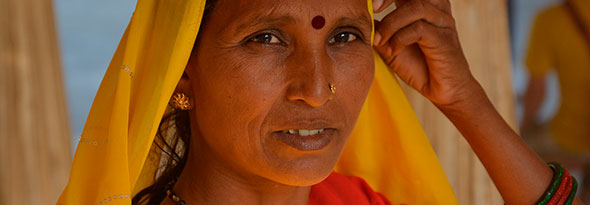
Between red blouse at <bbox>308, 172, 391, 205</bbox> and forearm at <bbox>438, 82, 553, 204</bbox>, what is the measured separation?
1.13ft

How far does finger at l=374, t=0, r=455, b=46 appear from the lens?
2379 millimetres

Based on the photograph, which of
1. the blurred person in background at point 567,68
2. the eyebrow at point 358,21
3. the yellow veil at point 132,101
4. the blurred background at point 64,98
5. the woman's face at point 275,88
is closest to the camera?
the yellow veil at point 132,101

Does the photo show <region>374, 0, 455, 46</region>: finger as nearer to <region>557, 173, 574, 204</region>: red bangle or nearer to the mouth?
the mouth

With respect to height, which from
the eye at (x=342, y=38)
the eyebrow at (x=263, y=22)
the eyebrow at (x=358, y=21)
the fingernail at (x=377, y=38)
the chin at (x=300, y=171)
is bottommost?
the chin at (x=300, y=171)

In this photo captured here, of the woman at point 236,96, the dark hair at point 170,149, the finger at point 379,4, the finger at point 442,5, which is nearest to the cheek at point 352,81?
the woman at point 236,96

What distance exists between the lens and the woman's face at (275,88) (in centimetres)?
200

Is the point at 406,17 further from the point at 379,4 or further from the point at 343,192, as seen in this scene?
the point at 343,192

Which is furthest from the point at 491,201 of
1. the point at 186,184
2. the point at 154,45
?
→ the point at 154,45

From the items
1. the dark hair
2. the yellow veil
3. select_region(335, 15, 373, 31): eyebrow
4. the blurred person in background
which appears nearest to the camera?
the yellow veil

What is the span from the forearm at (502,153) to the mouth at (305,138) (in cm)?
65

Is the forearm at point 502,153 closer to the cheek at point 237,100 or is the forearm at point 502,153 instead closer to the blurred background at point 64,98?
the blurred background at point 64,98

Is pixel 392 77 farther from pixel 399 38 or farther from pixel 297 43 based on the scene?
pixel 297 43

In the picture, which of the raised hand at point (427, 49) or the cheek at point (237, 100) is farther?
the raised hand at point (427, 49)

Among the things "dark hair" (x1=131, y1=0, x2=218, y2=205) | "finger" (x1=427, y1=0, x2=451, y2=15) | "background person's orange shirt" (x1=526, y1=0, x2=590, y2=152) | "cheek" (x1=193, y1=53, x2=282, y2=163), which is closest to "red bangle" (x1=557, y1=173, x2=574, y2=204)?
"finger" (x1=427, y1=0, x2=451, y2=15)
